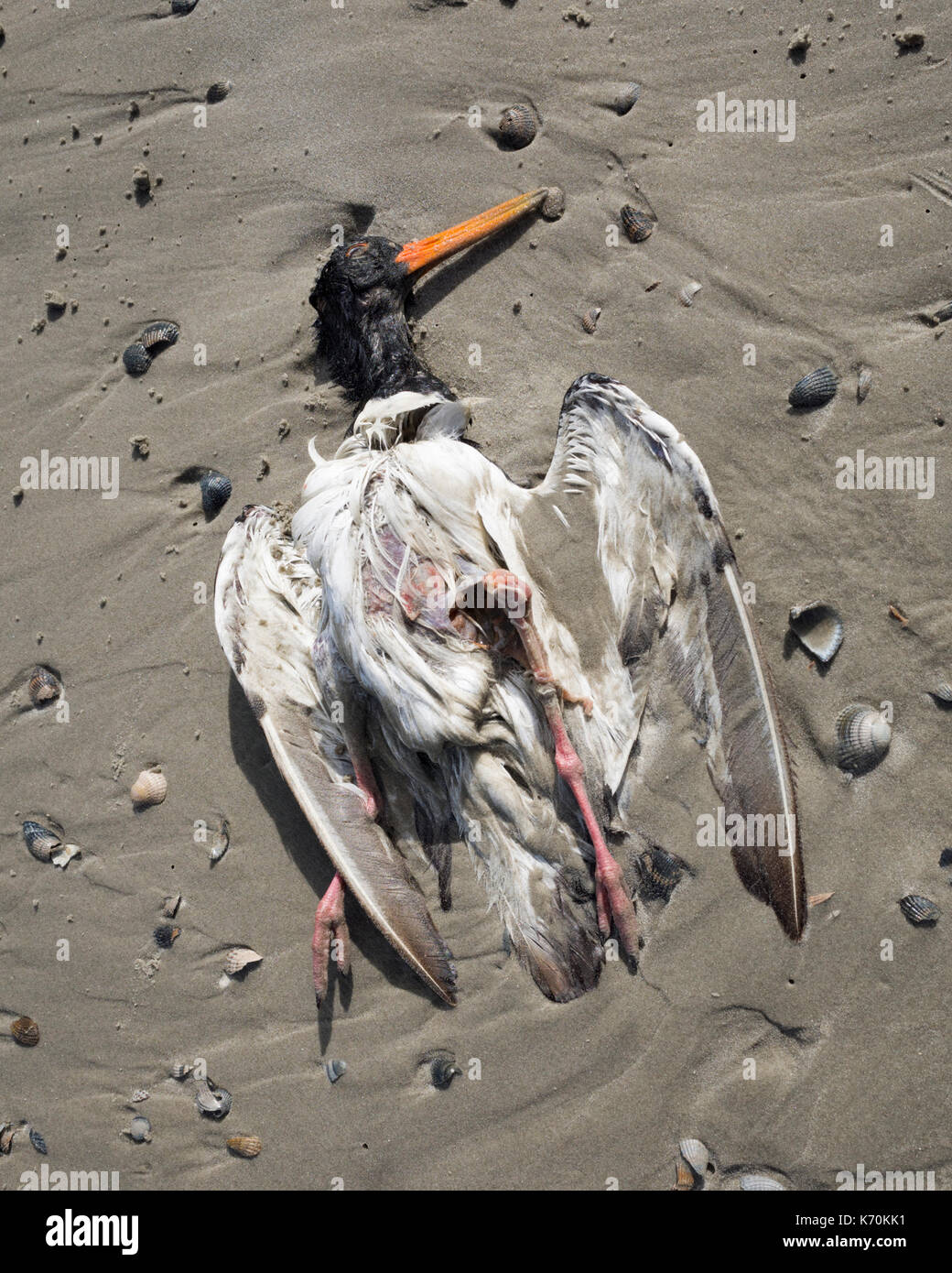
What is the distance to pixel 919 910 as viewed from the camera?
13.1 feet

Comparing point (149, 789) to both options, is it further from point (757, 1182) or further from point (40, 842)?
point (757, 1182)

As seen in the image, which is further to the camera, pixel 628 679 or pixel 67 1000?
pixel 67 1000

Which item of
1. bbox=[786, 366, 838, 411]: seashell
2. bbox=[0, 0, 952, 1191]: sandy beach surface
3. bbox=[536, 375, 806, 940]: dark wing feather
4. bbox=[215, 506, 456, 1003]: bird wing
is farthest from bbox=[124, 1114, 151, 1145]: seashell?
bbox=[786, 366, 838, 411]: seashell

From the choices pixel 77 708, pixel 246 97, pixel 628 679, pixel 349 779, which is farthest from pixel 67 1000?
pixel 246 97

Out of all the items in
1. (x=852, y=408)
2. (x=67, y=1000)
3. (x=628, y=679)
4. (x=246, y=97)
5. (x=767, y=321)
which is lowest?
(x=67, y=1000)

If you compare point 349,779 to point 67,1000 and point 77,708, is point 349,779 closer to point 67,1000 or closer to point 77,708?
point 77,708

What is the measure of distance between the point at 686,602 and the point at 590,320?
180 centimetres

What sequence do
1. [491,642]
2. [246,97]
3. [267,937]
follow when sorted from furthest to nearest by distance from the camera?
[246,97]
[267,937]
[491,642]

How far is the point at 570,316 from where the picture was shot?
4.53m

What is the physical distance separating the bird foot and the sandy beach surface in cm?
16

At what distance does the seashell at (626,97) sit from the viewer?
4492 mm

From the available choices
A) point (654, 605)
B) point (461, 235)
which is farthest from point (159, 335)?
point (654, 605)

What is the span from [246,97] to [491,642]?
3.75 m

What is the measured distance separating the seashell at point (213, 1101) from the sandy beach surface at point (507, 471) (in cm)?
8
